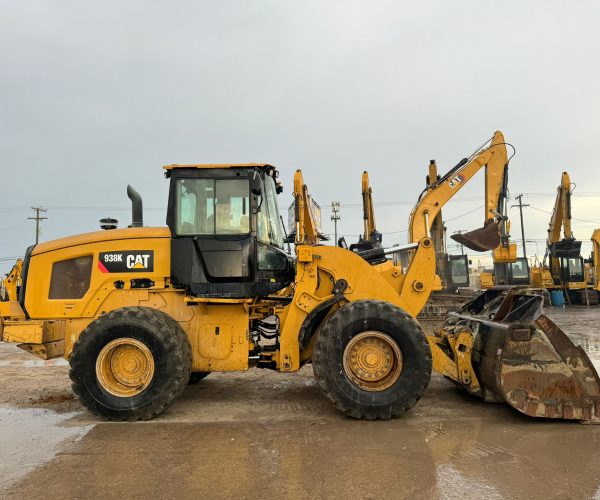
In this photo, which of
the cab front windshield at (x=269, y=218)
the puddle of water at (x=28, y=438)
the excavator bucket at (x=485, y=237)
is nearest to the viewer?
the puddle of water at (x=28, y=438)

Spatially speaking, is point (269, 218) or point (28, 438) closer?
point (28, 438)

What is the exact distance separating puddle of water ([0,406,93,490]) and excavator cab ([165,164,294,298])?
75.6 inches

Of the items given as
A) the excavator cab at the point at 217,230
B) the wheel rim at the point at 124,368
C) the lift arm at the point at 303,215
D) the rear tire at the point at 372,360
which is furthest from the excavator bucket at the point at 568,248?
the wheel rim at the point at 124,368

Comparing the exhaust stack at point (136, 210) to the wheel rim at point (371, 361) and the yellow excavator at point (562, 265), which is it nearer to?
the wheel rim at point (371, 361)

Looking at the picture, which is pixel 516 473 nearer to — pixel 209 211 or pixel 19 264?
pixel 209 211

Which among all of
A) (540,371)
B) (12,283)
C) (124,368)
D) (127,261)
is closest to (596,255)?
(540,371)

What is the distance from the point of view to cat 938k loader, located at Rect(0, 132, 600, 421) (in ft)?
15.8

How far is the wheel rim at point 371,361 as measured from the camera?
196 inches

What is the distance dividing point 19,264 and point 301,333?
3.89m

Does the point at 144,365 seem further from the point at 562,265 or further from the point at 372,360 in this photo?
the point at 562,265

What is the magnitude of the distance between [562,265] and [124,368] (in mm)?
24825

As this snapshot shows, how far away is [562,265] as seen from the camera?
80.2 feet

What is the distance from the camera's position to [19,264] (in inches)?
243

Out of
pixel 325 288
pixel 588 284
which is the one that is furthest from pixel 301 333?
pixel 588 284
